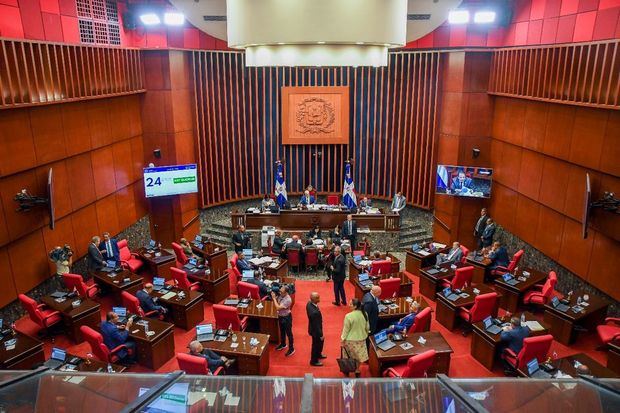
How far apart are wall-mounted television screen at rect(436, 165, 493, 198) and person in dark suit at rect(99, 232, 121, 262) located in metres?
8.53

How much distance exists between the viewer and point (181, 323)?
858 cm

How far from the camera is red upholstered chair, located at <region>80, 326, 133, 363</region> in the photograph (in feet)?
22.2

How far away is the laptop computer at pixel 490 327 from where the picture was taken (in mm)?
7266

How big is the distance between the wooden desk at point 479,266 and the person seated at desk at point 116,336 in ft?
24.4

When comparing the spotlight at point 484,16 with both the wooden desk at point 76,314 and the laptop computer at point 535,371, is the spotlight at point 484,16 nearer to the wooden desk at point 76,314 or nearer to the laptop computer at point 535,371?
the laptop computer at point 535,371

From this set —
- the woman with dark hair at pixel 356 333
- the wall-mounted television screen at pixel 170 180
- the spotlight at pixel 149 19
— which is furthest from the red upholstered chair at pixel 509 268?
the spotlight at pixel 149 19

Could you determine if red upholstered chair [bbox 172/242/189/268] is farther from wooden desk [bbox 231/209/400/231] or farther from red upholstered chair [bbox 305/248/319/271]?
red upholstered chair [bbox 305/248/319/271]

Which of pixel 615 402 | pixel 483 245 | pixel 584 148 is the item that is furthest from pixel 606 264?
pixel 615 402

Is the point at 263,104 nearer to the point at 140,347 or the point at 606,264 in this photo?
the point at 140,347

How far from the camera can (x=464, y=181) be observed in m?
12.2

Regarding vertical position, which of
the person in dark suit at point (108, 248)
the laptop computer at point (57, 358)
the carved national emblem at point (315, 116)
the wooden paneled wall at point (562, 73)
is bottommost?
the laptop computer at point (57, 358)

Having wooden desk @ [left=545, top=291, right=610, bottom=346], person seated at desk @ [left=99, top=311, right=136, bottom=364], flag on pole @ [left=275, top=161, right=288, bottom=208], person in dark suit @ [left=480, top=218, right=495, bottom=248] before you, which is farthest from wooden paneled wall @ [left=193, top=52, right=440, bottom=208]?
person seated at desk @ [left=99, top=311, right=136, bottom=364]

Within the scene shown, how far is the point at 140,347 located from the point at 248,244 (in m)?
5.24

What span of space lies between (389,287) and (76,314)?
5823mm
